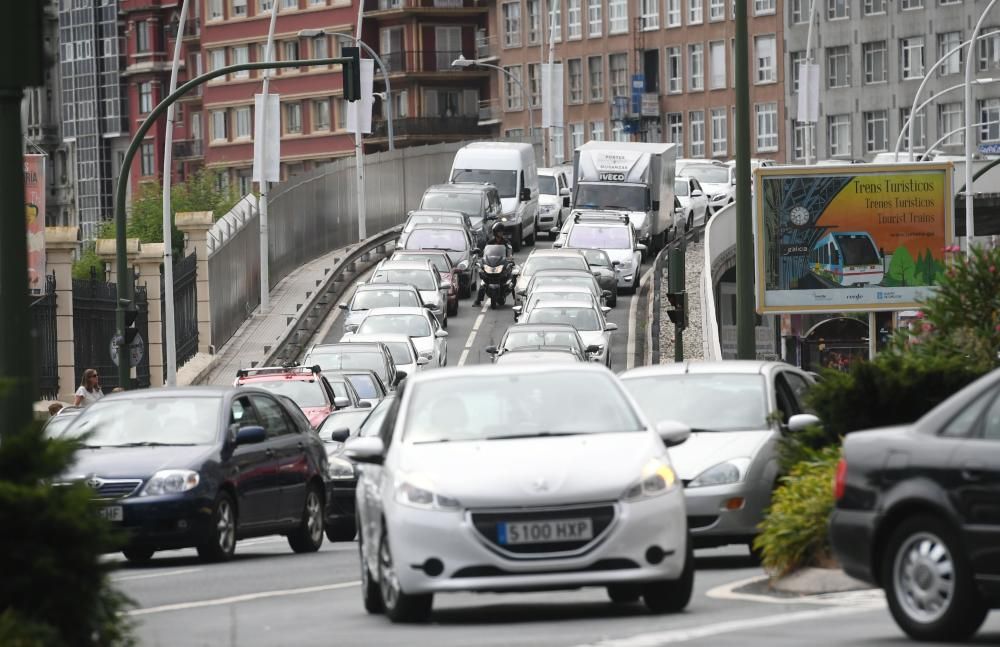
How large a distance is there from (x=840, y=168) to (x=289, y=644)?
2811 cm

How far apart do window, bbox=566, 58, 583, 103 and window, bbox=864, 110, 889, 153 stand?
64.5ft

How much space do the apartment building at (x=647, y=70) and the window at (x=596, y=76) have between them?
52 millimetres

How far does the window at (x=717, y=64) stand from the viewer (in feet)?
409

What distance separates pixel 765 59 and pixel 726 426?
4208 inches

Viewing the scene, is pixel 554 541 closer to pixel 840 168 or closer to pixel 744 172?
pixel 744 172

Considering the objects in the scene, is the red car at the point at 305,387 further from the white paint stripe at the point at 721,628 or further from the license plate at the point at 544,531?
the white paint stripe at the point at 721,628

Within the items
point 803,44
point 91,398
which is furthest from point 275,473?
point 803,44


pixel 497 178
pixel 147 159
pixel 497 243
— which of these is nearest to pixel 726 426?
pixel 497 243

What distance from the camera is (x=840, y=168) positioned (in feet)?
129

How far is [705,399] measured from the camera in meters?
17.5

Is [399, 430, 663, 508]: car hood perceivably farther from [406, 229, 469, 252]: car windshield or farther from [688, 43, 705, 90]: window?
[688, 43, 705, 90]: window

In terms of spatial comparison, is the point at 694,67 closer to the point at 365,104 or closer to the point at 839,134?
the point at 839,134

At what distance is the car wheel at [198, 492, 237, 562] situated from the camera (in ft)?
61.9

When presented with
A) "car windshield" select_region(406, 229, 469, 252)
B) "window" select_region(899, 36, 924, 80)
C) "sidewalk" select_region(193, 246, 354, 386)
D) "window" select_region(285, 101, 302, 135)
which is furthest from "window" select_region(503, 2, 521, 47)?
"car windshield" select_region(406, 229, 469, 252)
